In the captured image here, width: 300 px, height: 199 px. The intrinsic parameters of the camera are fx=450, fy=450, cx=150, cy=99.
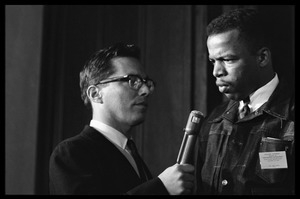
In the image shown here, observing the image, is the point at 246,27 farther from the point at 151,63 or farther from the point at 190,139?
the point at 151,63

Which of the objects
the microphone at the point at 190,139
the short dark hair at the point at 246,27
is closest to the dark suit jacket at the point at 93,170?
the microphone at the point at 190,139

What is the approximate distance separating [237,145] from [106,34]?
4.98ft

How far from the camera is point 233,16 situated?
1.95 m

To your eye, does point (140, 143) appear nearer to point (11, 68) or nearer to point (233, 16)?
point (11, 68)

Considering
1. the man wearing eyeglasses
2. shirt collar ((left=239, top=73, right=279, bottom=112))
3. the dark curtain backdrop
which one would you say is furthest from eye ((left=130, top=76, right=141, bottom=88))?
the dark curtain backdrop

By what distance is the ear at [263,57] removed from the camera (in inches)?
75.8

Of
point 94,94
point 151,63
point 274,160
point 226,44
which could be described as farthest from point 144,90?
point 151,63

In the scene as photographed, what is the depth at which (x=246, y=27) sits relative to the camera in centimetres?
193

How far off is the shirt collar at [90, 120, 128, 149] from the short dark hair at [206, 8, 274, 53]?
59 centimetres

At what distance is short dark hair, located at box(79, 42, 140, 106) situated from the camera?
6.61 feet

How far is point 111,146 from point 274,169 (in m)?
0.66

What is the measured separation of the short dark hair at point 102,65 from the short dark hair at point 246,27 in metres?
0.38

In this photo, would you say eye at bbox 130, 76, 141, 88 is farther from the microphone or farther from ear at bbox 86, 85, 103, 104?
the microphone
